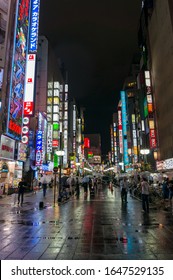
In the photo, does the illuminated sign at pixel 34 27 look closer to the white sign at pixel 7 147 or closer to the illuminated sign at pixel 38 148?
the white sign at pixel 7 147

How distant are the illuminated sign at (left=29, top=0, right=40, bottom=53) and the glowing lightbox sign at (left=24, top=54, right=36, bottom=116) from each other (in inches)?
64.9

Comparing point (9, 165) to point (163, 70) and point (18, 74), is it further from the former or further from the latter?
point (163, 70)

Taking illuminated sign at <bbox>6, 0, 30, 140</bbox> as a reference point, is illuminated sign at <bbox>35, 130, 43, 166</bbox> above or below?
below

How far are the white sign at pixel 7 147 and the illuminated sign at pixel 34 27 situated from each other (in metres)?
13.4

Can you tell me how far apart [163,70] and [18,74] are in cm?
2795

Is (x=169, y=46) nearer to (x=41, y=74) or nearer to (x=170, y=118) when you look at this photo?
(x=170, y=118)

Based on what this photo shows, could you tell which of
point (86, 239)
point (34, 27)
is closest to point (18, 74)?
point (34, 27)

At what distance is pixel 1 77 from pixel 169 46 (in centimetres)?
2956

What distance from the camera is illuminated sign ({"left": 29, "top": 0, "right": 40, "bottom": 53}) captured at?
31.4 metres

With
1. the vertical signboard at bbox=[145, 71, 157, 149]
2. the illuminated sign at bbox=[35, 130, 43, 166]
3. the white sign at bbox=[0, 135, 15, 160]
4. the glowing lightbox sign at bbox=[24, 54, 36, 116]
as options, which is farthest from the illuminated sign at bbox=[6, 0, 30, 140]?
the vertical signboard at bbox=[145, 71, 157, 149]

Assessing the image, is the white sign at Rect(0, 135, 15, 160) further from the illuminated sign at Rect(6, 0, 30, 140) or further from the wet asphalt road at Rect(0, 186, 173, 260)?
the wet asphalt road at Rect(0, 186, 173, 260)

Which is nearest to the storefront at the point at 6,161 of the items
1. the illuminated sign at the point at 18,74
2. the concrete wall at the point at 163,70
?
the illuminated sign at the point at 18,74

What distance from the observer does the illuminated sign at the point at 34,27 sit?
3144 cm
